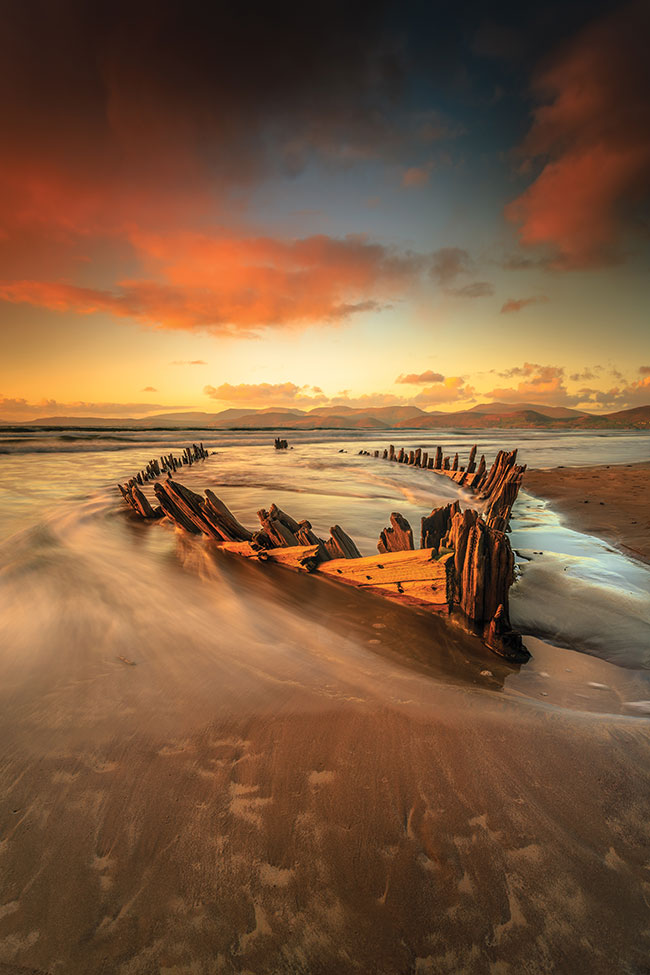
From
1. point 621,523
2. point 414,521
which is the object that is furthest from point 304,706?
point 621,523

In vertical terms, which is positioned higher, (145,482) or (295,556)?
(295,556)

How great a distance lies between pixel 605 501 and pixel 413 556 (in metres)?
9.35

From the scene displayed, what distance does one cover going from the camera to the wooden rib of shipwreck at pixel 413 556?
3.27 meters

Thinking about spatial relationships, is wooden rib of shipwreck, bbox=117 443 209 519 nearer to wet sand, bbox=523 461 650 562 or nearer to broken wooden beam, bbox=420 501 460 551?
broken wooden beam, bbox=420 501 460 551

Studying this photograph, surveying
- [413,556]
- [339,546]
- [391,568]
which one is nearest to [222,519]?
[339,546]

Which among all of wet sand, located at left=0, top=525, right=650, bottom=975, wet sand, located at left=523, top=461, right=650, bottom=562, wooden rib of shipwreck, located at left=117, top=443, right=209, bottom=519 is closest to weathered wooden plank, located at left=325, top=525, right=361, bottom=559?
wet sand, located at left=0, top=525, right=650, bottom=975

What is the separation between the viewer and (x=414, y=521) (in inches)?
344

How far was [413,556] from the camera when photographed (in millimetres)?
3867

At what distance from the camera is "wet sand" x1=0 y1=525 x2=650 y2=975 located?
133cm

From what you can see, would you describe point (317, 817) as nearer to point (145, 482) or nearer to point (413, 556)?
point (413, 556)

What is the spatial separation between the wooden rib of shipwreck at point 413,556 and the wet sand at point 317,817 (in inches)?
19.5

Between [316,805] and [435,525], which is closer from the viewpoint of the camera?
[316,805]

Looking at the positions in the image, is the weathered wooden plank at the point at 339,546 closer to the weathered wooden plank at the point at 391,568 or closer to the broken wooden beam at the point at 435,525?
the weathered wooden plank at the point at 391,568

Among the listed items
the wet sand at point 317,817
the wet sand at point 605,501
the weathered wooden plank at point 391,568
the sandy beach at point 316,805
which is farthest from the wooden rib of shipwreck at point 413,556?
A: the wet sand at point 605,501
